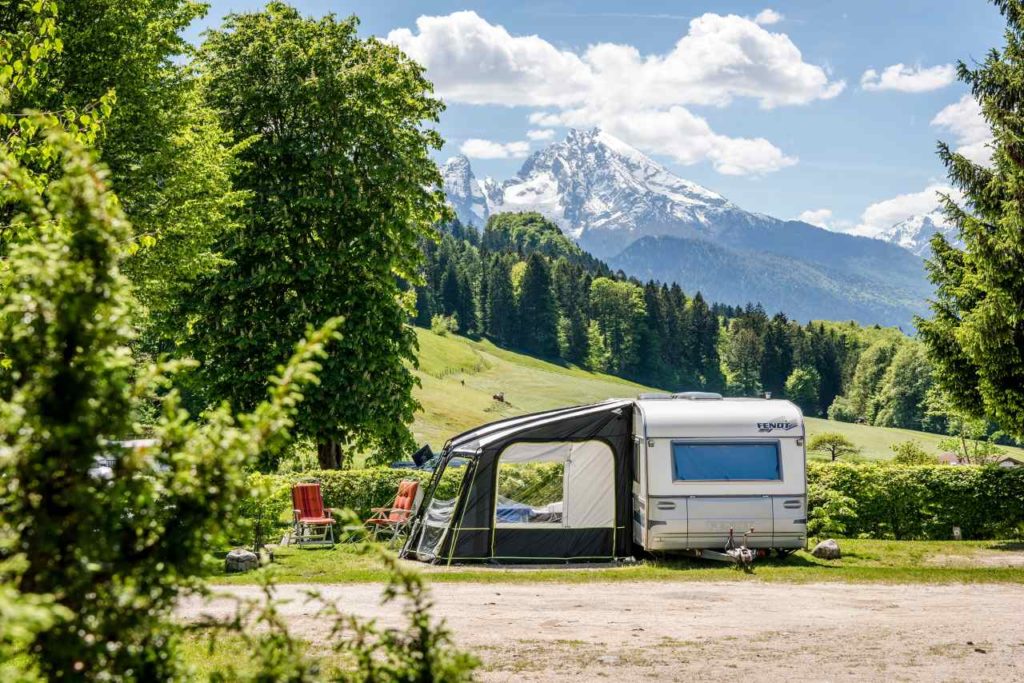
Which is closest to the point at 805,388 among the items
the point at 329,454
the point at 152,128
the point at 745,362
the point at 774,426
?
the point at 745,362

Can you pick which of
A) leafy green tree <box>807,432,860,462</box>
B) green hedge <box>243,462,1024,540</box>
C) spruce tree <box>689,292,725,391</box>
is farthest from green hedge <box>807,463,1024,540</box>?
spruce tree <box>689,292,725,391</box>

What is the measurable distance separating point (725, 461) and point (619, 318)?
136 m

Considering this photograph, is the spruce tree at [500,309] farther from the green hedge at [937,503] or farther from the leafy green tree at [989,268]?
the green hedge at [937,503]

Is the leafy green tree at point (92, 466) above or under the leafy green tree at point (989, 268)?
under

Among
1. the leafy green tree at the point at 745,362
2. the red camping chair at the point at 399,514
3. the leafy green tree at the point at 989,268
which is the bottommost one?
the red camping chair at the point at 399,514

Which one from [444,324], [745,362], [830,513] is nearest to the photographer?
[830,513]

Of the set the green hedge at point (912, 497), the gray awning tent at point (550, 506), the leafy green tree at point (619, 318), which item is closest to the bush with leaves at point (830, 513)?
the green hedge at point (912, 497)

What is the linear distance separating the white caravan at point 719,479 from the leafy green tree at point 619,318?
133 meters

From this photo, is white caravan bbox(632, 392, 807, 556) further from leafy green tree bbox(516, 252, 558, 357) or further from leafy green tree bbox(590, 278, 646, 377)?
leafy green tree bbox(590, 278, 646, 377)

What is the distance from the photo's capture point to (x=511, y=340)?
145875 millimetres

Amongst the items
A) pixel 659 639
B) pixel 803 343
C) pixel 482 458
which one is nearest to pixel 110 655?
pixel 659 639

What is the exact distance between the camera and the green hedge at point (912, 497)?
21.9 m

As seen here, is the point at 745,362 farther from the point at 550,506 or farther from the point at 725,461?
the point at 725,461

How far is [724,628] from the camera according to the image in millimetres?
11266
